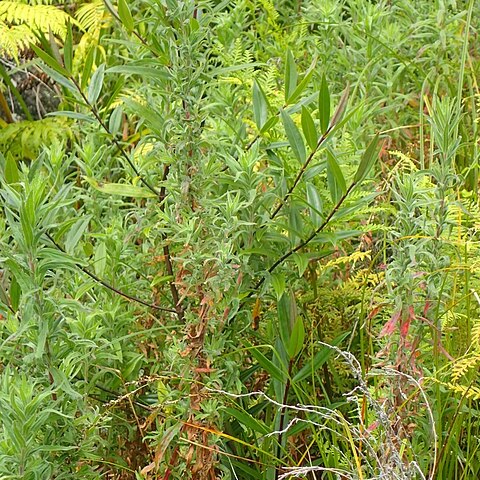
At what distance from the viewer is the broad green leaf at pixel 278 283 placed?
1.97 meters

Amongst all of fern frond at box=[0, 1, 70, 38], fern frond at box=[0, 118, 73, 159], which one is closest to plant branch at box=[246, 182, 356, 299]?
fern frond at box=[0, 118, 73, 159]

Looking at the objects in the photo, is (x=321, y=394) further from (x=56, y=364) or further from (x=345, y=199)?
(x=56, y=364)

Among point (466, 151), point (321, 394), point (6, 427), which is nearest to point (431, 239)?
point (321, 394)

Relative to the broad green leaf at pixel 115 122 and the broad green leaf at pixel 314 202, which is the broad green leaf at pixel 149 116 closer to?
the broad green leaf at pixel 115 122

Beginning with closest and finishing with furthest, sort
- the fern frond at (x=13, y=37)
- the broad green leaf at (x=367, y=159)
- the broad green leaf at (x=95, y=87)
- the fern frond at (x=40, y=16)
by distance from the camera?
the broad green leaf at (x=367, y=159) → the broad green leaf at (x=95, y=87) → the fern frond at (x=13, y=37) → the fern frond at (x=40, y=16)

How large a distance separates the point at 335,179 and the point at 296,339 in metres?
0.36

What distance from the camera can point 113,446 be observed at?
219 cm

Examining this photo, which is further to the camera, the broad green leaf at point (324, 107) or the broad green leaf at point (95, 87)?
the broad green leaf at point (95, 87)

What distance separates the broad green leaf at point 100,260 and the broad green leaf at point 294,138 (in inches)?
20.1

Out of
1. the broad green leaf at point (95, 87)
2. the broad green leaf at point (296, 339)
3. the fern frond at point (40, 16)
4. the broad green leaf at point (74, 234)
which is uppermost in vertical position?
the broad green leaf at point (95, 87)

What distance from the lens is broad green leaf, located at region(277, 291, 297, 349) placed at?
6.73 ft

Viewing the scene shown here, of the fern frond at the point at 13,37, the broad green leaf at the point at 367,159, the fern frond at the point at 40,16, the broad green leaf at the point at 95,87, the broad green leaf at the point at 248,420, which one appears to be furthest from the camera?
the fern frond at the point at 40,16

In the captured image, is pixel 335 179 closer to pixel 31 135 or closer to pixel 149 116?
pixel 149 116

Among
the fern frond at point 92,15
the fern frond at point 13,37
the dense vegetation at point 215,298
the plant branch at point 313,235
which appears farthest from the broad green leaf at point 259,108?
the fern frond at point 92,15
